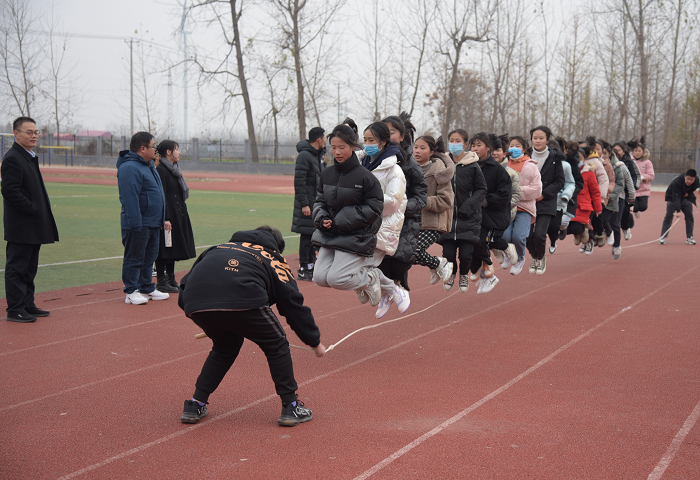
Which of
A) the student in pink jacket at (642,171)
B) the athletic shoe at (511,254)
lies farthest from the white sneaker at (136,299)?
the student in pink jacket at (642,171)

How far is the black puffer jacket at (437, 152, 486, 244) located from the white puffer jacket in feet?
5.36

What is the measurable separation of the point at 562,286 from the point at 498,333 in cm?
335

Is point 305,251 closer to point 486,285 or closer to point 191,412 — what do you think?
point 486,285

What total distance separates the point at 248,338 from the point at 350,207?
189 centimetres

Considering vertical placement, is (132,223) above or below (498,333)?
above

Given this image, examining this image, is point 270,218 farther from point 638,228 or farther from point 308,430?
point 308,430

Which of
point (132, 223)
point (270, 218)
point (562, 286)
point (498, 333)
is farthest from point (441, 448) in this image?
point (270, 218)

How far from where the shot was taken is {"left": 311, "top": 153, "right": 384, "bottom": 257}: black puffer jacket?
5840 mm

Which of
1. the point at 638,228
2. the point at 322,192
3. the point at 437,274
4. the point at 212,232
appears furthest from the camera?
the point at 638,228

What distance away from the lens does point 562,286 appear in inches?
398

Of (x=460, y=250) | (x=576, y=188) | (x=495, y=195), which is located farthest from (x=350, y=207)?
(x=576, y=188)

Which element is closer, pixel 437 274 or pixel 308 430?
pixel 308 430

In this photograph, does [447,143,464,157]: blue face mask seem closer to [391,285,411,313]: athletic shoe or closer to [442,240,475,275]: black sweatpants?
[442,240,475,275]: black sweatpants

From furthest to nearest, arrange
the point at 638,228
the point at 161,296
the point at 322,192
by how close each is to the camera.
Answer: the point at 638,228, the point at 161,296, the point at 322,192
